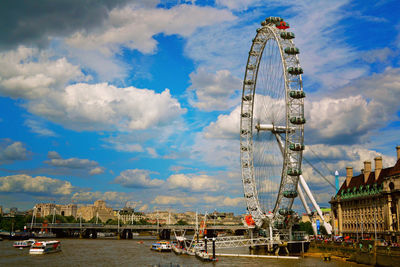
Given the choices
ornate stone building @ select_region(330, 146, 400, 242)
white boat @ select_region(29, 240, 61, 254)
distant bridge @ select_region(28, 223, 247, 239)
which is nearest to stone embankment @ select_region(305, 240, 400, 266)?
ornate stone building @ select_region(330, 146, 400, 242)

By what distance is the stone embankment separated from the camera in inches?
1788

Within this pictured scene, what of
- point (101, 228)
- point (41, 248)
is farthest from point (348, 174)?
point (101, 228)

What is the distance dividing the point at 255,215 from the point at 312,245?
41.1ft

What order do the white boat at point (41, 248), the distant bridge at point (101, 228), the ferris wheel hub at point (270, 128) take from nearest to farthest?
the ferris wheel hub at point (270, 128), the white boat at point (41, 248), the distant bridge at point (101, 228)

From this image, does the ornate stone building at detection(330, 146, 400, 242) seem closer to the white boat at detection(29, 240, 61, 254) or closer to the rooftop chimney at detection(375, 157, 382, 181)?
the rooftop chimney at detection(375, 157, 382, 181)

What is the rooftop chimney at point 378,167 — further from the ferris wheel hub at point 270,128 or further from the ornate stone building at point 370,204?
the ferris wheel hub at point 270,128

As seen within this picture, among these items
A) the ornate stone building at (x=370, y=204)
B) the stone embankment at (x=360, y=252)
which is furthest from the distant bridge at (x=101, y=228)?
the stone embankment at (x=360, y=252)

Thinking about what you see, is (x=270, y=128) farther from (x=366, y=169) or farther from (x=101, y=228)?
(x=101, y=228)

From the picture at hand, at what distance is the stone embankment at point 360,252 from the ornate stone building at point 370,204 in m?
5.99

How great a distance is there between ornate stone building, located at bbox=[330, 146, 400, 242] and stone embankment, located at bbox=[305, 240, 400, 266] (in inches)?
236

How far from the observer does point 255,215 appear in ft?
255

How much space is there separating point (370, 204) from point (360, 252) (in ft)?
102

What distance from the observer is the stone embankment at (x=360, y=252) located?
45406 mm

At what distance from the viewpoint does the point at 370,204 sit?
266 ft
